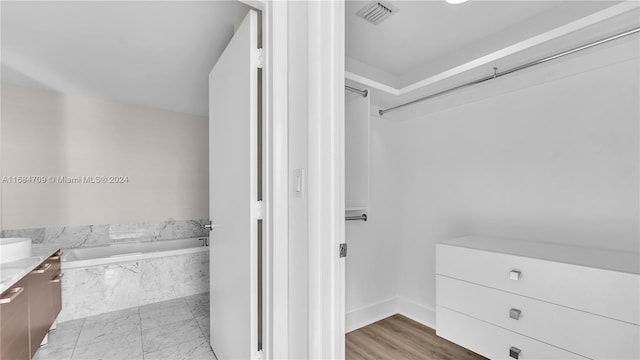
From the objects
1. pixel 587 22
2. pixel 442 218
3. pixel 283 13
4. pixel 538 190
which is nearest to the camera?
pixel 587 22

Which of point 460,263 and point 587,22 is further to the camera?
point 460,263

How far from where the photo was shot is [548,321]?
1.46m

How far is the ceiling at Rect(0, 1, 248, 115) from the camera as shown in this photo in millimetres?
1783

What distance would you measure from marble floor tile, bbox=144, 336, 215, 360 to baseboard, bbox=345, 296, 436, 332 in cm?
106

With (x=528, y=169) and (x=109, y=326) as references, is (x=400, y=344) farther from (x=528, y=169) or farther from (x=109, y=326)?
(x=109, y=326)

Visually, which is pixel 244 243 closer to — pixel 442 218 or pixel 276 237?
pixel 276 237

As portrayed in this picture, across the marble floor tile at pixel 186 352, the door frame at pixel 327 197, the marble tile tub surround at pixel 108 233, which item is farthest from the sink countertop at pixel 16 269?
the marble tile tub surround at pixel 108 233

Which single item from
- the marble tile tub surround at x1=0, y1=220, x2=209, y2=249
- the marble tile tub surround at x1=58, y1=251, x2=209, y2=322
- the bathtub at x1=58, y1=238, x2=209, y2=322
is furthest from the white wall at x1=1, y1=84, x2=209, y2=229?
the marble tile tub surround at x1=58, y1=251, x2=209, y2=322

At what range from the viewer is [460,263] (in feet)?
6.06

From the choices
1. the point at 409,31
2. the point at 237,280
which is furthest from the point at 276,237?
the point at 409,31

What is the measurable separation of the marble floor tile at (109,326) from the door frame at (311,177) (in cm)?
167

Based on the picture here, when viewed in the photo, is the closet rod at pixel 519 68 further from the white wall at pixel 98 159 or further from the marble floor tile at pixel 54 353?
the marble floor tile at pixel 54 353

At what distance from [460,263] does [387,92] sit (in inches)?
50.4

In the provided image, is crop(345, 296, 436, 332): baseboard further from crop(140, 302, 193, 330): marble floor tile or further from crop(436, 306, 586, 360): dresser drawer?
crop(140, 302, 193, 330): marble floor tile
